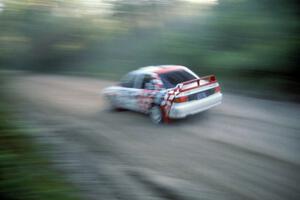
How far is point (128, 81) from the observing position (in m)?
6.09

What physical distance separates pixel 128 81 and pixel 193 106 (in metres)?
1.07

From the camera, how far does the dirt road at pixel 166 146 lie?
193 inches

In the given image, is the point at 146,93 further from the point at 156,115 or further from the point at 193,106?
the point at 193,106

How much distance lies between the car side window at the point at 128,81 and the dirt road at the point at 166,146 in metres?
0.25

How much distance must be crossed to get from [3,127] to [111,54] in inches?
90.8

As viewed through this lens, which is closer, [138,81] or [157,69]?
[157,69]

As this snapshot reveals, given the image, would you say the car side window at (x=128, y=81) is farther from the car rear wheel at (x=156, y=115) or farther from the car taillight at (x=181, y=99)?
the car taillight at (x=181, y=99)

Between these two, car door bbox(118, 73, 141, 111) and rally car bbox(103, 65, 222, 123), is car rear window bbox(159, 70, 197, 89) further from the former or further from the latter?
car door bbox(118, 73, 141, 111)

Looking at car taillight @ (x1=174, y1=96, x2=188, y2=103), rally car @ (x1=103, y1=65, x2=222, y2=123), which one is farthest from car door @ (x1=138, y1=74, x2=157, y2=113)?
car taillight @ (x1=174, y1=96, x2=188, y2=103)

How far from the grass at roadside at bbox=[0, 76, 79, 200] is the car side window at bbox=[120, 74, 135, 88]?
1.66 meters

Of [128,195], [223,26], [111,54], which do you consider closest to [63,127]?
[111,54]

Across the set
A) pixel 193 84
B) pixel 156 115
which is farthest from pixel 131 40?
pixel 156 115

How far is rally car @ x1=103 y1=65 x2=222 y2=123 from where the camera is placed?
225 inches

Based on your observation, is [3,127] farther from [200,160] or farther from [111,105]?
[200,160]
